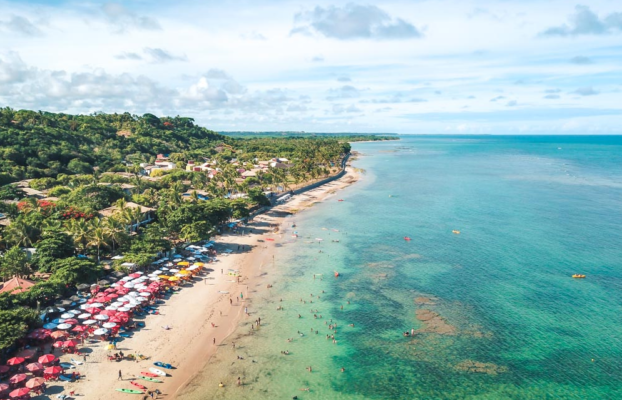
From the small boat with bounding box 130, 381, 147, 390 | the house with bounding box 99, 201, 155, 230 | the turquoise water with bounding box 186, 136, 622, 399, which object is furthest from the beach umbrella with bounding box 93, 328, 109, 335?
the house with bounding box 99, 201, 155, 230

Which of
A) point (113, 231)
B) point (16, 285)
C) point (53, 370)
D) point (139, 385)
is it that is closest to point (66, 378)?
point (53, 370)

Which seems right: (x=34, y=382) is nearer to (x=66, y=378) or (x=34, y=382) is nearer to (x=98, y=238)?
(x=66, y=378)

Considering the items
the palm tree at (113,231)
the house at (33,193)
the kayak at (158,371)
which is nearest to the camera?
the kayak at (158,371)

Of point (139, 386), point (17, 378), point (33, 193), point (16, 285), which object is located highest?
point (33, 193)

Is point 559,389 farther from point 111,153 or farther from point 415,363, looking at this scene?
point 111,153

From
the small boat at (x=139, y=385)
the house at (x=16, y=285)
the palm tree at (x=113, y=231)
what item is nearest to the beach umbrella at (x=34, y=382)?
the small boat at (x=139, y=385)

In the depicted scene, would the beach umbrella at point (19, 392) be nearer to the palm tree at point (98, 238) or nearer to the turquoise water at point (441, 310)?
the turquoise water at point (441, 310)

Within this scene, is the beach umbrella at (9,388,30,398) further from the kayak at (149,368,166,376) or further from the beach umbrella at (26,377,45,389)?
the kayak at (149,368,166,376)
